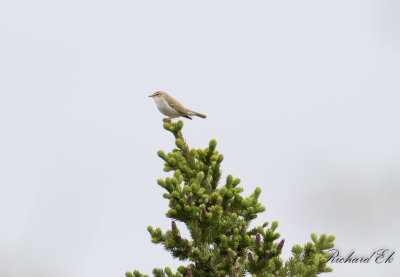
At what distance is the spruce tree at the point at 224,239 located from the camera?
23.4ft

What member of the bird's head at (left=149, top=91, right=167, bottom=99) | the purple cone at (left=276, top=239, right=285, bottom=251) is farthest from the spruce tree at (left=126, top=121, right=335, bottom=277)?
the bird's head at (left=149, top=91, right=167, bottom=99)

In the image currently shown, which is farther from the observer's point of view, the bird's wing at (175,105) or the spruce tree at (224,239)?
the bird's wing at (175,105)

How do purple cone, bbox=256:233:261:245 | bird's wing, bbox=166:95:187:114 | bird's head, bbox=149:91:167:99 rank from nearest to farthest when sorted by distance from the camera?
purple cone, bbox=256:233:261:245 < bird's wing, bbox=166:95:187:114 < bird's head, bbox=149:91:167:99

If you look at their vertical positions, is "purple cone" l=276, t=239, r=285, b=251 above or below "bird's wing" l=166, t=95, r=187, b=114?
below

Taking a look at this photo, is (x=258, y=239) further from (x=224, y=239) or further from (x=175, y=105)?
(x=175, y=105)

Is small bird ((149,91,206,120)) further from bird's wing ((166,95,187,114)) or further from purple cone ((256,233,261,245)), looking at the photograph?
purple cone ((256,233,261,245))

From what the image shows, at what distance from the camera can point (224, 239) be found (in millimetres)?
7125

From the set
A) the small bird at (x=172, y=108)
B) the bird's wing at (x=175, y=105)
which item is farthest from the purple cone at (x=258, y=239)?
the bird's wing at (x=175, y=105)

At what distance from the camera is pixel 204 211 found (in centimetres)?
725

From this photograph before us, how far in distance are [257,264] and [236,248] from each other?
12.2 inches

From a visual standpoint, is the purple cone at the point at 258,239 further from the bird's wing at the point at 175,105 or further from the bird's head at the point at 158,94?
the bird's head at the point at 158,94

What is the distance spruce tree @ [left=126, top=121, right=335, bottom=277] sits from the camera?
23.4 ft

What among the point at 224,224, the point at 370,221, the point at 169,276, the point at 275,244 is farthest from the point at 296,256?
the point at 370,221

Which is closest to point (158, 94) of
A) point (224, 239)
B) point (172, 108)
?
point (172, 108)
